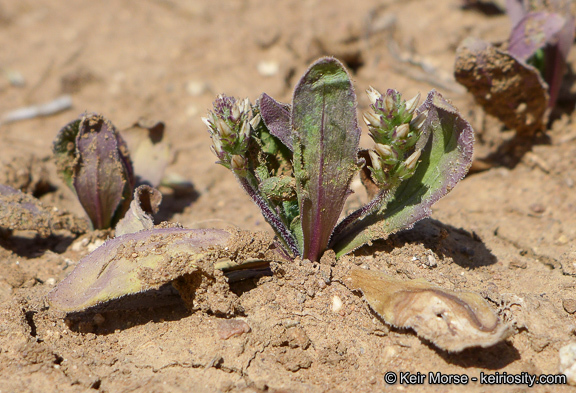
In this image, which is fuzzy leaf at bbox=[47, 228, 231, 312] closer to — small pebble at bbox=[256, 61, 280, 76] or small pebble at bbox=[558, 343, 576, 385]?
small pebble at bbox=[558, 343, 576, 385]

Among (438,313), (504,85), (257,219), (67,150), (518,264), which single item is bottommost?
(438,313)

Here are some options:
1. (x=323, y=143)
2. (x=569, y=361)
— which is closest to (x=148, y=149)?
(x=323, y=143)

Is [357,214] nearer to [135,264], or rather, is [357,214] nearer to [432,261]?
[432,261]

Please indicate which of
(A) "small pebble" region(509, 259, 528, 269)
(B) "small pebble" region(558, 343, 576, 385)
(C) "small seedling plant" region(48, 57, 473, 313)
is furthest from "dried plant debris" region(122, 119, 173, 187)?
(B) "small pebble" region(558, 343, 576, 385)

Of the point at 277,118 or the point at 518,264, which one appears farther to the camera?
the point at 518,264

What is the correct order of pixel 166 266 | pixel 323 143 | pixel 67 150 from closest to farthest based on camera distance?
pixel 166 266, pixel 323 143, pixel 67 150

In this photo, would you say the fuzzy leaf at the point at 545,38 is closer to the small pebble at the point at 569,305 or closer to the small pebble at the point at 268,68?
the small pebble at the point at 569,305

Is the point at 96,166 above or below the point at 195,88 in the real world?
below
